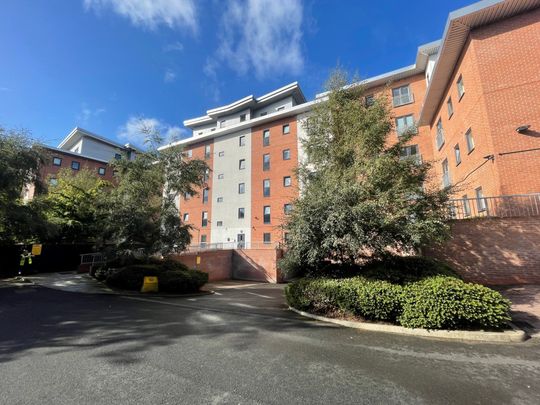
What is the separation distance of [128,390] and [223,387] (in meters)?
1.22

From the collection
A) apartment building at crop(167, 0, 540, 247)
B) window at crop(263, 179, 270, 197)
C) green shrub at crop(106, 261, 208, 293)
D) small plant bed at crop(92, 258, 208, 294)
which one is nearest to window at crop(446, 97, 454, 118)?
apartment building at crop(167, 0, 540, 247)

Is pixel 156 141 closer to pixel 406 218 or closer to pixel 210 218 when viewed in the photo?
pixel 406 218

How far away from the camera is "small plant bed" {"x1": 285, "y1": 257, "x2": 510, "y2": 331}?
5781 millimetres

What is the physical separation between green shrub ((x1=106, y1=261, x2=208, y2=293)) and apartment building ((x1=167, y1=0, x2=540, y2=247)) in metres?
4.68

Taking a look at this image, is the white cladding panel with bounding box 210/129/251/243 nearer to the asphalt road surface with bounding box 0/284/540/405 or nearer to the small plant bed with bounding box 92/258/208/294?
the small plant bed with bounding box 92/258/208/294

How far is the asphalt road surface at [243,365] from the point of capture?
3441 millimetres

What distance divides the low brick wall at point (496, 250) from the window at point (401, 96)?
16295 millimetres

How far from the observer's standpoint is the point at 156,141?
15.9m

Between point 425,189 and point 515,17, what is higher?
point 515,17

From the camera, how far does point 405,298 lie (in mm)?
6355

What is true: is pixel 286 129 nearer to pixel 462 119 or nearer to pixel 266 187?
pixel 266 187

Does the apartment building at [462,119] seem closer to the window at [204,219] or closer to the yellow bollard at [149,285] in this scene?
the window at [204,219]

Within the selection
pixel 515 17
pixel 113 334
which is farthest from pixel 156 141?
pixel 515 17

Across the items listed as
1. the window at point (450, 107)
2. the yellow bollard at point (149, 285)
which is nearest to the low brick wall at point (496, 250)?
the window at point (450, 107)
